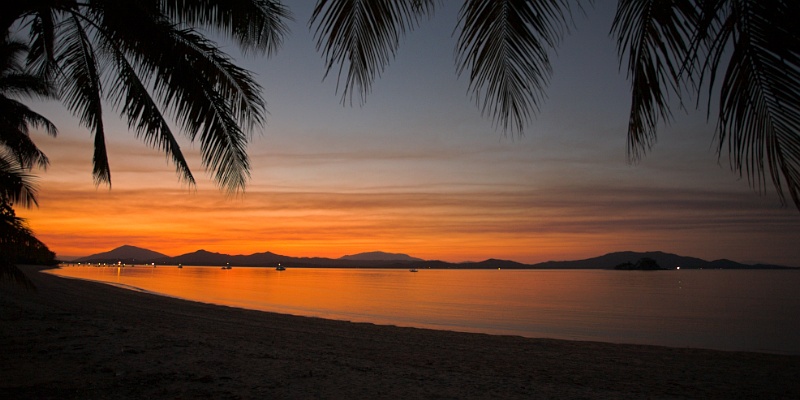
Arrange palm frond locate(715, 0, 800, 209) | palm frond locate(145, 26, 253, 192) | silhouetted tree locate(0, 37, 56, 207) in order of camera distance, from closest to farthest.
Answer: palm frond locate(715, 0, 800, 209), palm frond locate(145, 26, 253, 192), silhouetted tree locate(0, 37, 56, 207)

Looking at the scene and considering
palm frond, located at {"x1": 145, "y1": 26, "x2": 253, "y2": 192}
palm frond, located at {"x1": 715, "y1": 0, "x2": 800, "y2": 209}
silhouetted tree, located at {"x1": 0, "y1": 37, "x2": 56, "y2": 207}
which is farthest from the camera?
silhouetted tree, located at {"x1": 0, "y1": 37, "x2": 56, "y2": 207}

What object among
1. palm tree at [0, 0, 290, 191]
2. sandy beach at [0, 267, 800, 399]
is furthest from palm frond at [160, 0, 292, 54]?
sandy beach at [0, 267, 800, 399]

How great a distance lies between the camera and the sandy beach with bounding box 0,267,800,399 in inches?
209

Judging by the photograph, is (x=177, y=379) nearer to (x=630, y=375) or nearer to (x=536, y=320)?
(x=630, y=375)

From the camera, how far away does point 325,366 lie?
690 centimetres

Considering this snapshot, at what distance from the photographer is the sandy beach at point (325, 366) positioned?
17.4 feet

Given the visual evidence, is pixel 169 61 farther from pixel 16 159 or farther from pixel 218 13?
pixel 16 159

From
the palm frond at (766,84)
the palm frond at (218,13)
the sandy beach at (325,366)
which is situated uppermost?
the palm frond at (218,13)

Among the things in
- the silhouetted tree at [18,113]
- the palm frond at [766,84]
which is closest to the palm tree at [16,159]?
the silhouetted tree at [18,113]

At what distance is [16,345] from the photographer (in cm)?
667

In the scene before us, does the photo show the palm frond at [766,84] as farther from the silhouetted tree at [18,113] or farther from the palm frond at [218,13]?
the silhouetted tree at [18,113]

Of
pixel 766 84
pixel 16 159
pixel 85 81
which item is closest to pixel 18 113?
pixel 16 159

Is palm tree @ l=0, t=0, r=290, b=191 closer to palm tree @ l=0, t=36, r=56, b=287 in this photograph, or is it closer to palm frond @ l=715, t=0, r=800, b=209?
palm tree @ l=0, t=36, r=56, b=287

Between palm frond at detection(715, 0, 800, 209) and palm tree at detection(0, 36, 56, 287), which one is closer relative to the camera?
palm frond at detection(715, 0, 800, 209)
